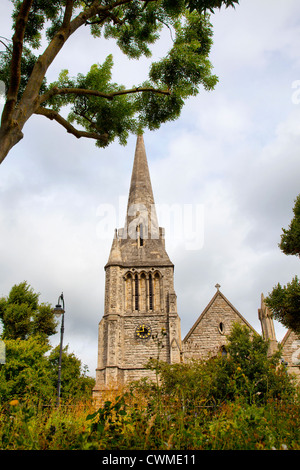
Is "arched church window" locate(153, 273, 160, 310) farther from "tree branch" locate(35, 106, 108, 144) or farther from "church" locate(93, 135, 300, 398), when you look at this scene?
"tree branch" locate(35, 106, 108, 144)

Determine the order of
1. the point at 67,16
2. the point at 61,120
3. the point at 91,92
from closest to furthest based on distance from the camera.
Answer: the point at 67,16 → the point at 61,120 → the point at 91,92

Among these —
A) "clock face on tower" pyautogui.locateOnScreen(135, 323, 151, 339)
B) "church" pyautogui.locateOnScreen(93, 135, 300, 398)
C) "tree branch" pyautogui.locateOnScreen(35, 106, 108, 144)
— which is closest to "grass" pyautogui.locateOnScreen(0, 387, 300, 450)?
"tree branch" pyautogui.locateOnScreen(35, 106, 108, 144)

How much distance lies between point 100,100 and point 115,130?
857 millimetres

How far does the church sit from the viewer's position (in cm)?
2566

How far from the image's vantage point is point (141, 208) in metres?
36.5

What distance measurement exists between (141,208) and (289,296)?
24822 millimetres

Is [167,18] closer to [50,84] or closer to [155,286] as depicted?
[50,84]

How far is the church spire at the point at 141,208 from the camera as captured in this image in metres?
34.8

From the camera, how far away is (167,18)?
9273 mm

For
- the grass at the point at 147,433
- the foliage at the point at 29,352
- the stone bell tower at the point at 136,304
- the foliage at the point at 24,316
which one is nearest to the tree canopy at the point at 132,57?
the grass at the point at 147,433

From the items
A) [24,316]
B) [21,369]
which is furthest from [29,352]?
[24,316]

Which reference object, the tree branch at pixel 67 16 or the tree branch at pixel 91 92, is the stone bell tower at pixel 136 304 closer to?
the tree branch at pixel 91 92

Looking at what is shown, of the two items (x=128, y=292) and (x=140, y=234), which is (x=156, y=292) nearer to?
(x=128, y=292)
